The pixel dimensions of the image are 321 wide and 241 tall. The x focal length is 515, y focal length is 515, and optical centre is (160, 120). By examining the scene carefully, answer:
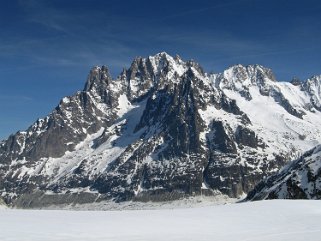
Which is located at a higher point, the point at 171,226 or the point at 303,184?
the point at 303,184

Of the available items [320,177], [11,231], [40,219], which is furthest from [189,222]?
[320,177]

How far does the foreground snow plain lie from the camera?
1180 inches

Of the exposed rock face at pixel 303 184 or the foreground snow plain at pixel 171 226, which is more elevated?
the exposed rock face at pixel 303 184

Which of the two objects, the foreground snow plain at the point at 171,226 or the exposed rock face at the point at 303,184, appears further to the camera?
the exposed rock face at the point at 303,184

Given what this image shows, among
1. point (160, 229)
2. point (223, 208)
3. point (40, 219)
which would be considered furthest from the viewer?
point (223, 208)

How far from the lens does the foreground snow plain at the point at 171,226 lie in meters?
30.0

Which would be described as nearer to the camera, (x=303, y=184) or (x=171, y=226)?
(x=171, y=226)

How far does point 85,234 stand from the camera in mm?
30047

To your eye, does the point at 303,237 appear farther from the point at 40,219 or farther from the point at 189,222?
the point at 40,219

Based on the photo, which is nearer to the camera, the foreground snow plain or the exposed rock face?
the foreground snow plain

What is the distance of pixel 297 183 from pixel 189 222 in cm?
13595

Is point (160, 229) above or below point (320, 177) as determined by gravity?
below

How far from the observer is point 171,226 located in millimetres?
34906

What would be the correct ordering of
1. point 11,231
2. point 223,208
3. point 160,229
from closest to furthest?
point 11,231
point 160,229
point 223,208
